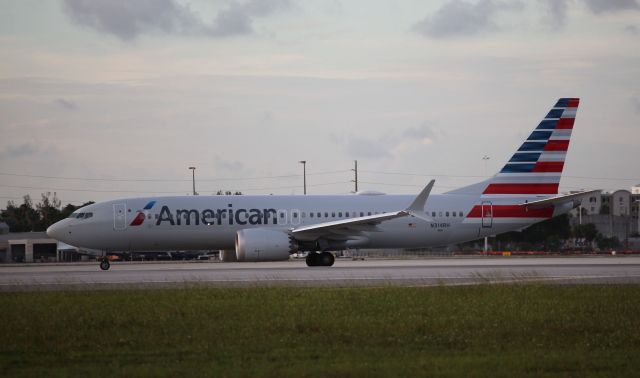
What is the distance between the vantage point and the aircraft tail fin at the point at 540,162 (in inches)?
1816

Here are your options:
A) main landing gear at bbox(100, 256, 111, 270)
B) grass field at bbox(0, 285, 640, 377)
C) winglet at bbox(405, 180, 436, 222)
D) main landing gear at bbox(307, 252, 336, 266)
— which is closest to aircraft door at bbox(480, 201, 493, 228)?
winglet at bbox(405, 180, 436, 222)

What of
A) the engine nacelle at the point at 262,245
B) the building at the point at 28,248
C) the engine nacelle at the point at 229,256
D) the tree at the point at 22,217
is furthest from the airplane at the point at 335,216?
the tree at the point at 22,217

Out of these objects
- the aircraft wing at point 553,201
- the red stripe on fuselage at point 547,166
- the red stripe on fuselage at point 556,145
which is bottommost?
the aircraft wing at point 553,201

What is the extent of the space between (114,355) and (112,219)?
1113 inches

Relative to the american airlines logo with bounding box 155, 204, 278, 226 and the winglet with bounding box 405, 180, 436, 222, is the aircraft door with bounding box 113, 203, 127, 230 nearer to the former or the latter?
the american airlines logo with bounding box 155, 204, 278, 226

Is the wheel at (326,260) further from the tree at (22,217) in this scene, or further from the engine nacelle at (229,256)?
the tree at (22,217)

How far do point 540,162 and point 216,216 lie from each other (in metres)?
15.1

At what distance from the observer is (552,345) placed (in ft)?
52.5

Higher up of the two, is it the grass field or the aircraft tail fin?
the aircraft tail fin

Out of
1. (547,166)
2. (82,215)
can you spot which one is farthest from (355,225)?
→ (82,215)

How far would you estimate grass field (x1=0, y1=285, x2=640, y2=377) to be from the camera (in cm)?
1414

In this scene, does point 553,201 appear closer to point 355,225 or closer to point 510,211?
point 510,211

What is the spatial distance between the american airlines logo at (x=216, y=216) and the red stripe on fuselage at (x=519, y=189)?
10.2 metres

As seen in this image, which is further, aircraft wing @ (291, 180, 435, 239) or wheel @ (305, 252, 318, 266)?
wheel @ (305, 252, 318, 266)
